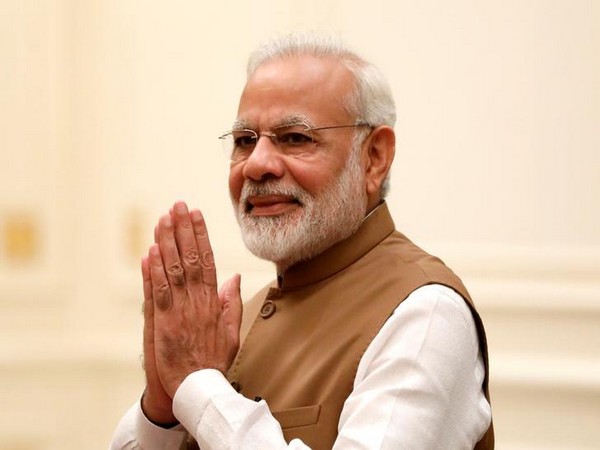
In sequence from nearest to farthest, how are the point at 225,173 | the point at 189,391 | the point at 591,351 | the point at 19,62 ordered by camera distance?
the point at 189,391
the point at 591,351
the point at 225,173
the point at 19,62

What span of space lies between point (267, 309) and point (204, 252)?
0.31 metres

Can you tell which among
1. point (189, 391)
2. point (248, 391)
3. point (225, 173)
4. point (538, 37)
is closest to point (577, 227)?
point (538, 37)

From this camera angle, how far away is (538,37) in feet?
11.9

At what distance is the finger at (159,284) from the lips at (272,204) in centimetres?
26

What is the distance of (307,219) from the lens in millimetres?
2197

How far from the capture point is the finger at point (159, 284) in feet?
6.70

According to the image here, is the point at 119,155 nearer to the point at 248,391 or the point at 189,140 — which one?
the point at 189,140

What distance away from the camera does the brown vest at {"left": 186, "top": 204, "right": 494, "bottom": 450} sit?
6.47 ft

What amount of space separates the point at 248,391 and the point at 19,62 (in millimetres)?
2912

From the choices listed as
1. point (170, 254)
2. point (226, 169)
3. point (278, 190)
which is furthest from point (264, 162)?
point (226, 169)

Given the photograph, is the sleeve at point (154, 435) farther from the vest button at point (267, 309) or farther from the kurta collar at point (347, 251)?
the kurta collar at point (347, 251)

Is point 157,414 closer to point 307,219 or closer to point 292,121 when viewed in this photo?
point 307,219

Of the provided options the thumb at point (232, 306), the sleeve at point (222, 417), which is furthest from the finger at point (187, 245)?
the sleeve at point (222, 417)

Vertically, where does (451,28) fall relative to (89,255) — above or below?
above
